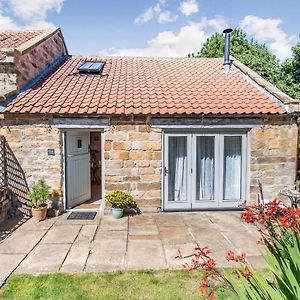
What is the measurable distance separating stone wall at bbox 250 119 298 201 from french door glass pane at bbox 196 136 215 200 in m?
1.19

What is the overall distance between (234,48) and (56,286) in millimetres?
22312

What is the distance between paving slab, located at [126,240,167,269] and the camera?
15.7 ft

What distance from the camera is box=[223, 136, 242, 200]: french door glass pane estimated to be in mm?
8008

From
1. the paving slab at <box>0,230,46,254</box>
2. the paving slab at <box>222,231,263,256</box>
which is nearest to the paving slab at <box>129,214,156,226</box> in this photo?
the paving slab at <box>222,231,263,256</box>

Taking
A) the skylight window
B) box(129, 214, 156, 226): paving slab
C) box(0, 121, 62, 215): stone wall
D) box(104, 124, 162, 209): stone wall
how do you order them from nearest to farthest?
box(129, 214, 156, 226): paving slab < box(0, 121, 62, 215): stone wall < box(104, 124, 162, 209): stone wall < the skylight window

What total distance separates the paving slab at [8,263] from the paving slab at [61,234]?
29.2 inches

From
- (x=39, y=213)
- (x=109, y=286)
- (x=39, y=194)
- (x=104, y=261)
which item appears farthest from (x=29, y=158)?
(x=109, y=286)

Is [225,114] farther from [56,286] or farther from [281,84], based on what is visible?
[281,84]

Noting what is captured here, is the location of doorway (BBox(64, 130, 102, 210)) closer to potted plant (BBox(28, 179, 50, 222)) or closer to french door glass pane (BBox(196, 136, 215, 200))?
potted plant (BBox(28, 179, 50, 222))

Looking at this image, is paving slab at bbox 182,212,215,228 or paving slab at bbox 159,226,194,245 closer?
paving slab at bbox 159,226,194,245

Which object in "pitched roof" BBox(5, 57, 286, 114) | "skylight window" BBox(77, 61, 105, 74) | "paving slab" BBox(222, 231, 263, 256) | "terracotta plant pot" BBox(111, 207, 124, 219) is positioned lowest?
"paving slab" BBox(222, 231, 263, 256)

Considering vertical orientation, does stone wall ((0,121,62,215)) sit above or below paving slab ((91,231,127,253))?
above

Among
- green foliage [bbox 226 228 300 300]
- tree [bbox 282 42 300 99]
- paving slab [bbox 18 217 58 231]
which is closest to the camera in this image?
green foliage [bbox 226 228 300 300]

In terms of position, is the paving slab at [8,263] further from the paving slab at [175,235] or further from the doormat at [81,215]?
the paving slab at [175,235]
